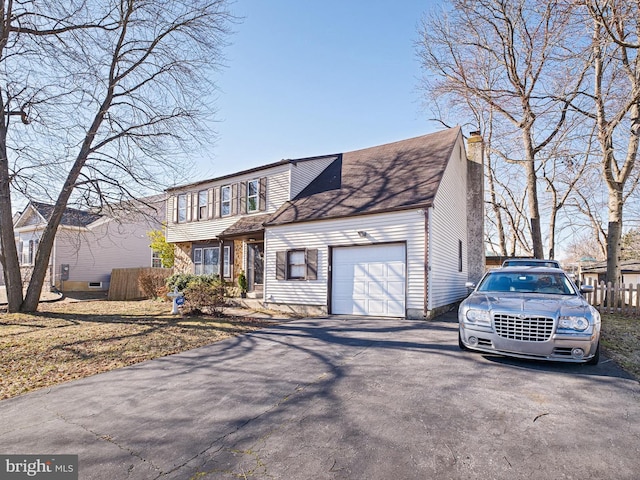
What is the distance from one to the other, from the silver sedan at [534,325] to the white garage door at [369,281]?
172 inches

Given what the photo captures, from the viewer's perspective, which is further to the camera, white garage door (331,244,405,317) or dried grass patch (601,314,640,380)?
white garage door (331,244,405,317)

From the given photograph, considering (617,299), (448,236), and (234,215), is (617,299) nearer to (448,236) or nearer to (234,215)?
(448,236)

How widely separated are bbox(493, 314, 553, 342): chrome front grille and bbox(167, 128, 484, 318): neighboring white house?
4.69 metres

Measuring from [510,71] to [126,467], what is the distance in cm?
2006

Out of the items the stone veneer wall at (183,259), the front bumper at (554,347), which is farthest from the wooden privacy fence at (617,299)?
the stone veneer wall at (183,259)

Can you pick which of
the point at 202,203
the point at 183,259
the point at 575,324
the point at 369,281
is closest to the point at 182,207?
the point at 202,203

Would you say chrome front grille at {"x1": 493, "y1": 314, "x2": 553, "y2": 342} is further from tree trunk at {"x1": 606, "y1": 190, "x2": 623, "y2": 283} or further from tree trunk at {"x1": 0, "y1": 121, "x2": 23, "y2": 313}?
tree trunk at {"x1": 0, "y1": 121, "x2": 23, "y2": 313}

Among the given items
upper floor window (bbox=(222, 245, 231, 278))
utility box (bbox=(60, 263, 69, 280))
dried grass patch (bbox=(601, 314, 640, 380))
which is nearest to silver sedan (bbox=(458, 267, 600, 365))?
dried grass patch (bbox=(601, 314, 640, 380))

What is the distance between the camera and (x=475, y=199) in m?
16.8

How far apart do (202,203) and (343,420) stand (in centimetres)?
1668

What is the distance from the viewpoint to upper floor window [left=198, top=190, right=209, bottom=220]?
1847 centimetres

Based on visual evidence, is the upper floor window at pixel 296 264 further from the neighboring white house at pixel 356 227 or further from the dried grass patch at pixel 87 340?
the dried grass patch at pixel 87 340

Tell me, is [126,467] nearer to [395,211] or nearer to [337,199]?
[395,211]

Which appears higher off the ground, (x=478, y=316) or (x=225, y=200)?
(x=225, y=200)
